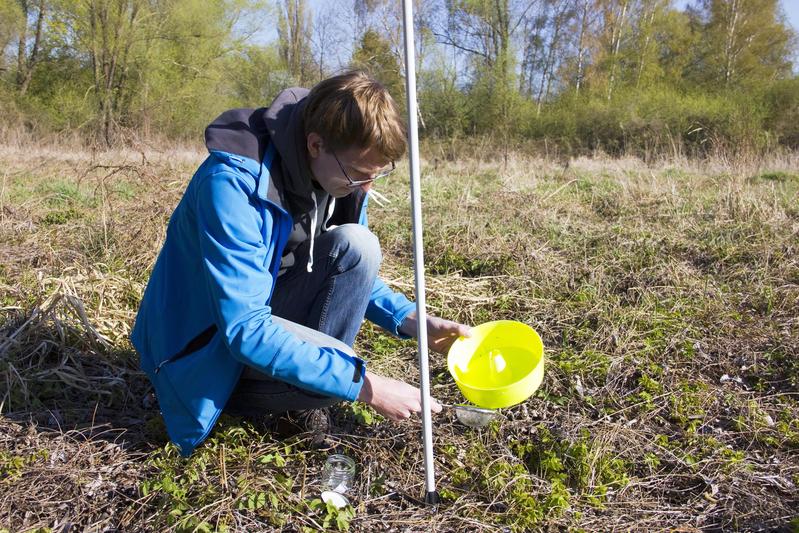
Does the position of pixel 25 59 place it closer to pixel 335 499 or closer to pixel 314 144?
pixel 314 144

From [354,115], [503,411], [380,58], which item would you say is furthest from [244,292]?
[380,58]

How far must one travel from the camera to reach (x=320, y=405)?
1783 millimetres

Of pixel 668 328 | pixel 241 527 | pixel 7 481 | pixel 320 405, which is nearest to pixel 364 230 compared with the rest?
pixel 320 405

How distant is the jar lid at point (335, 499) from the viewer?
1.69 m

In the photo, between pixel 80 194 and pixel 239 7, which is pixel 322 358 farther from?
pixel 239 7

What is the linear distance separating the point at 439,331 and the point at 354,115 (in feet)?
2.59

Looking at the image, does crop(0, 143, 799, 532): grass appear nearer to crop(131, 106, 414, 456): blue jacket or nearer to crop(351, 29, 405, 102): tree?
crop(131, 106, 414, 456): blue jacket

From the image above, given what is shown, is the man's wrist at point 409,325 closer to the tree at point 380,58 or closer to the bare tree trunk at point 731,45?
the tree at point 380,58

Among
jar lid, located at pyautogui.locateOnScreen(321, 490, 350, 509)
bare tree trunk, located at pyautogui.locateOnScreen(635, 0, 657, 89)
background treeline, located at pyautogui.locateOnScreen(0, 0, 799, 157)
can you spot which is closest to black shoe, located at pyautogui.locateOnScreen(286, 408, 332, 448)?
jar lid, located at pyautogui.locateOnScreen(321, 490, 350, 509)

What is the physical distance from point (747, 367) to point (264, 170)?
2.28 meters

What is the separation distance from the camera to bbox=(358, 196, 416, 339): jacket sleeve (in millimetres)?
2002

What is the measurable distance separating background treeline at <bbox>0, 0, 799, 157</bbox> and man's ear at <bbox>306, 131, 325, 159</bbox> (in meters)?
12.6

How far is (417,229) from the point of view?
147cm

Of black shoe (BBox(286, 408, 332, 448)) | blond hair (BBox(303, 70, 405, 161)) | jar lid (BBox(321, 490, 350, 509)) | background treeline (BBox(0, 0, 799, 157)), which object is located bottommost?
jar lid (BBox(321, 490, 350, 509))
